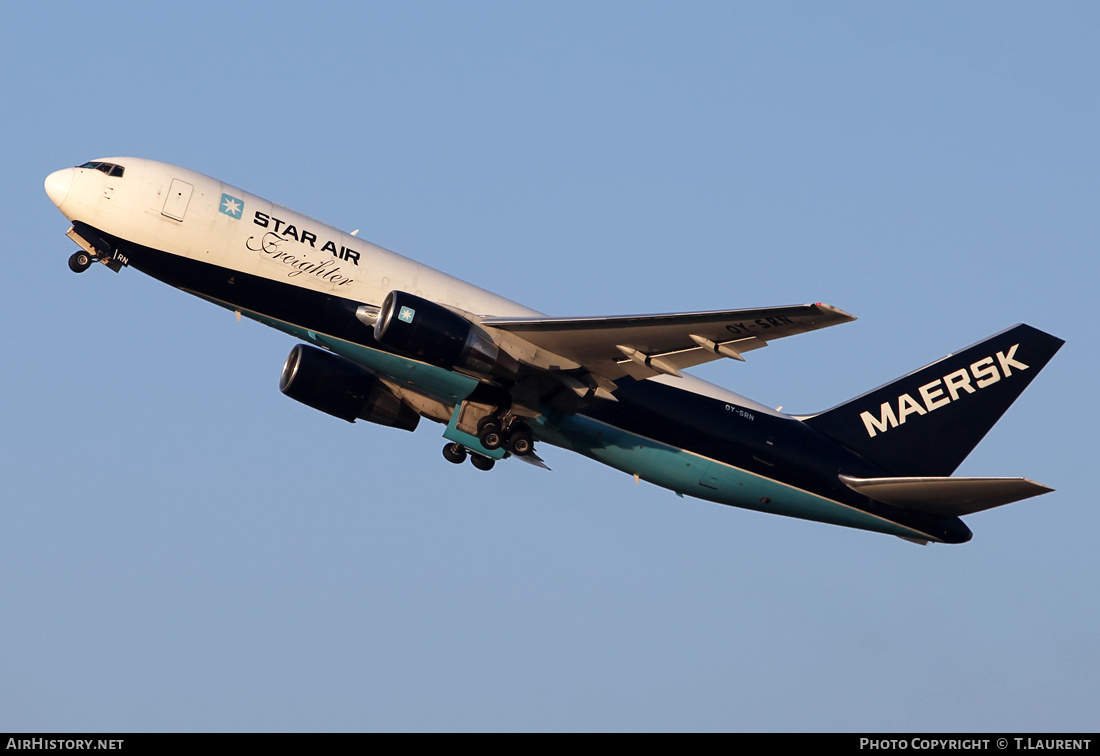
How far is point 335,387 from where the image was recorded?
120 feet

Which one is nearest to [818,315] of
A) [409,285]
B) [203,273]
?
[409,285]

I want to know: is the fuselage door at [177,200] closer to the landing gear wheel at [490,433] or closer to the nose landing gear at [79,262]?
the nose landing gear at [79,262]

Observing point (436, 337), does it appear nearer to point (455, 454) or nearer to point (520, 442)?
point (520, 442)

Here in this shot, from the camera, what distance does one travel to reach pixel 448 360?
103ft

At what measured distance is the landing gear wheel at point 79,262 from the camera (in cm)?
3262

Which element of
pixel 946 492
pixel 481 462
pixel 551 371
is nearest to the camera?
pixel 551 371

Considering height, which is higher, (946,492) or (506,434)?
(946,492)

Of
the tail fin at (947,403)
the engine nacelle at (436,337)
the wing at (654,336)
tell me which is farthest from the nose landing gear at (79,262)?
the tail fin at (947,403)

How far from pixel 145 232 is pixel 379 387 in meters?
→ 8.84

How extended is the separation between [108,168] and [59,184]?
1419mm

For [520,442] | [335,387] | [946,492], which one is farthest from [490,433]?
[946,492]

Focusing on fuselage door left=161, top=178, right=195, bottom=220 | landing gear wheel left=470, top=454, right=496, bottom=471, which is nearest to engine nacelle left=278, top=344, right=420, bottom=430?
landing gear wheel left=470, top=454, right=496, bottom=471

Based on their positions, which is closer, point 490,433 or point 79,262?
point 79,262
